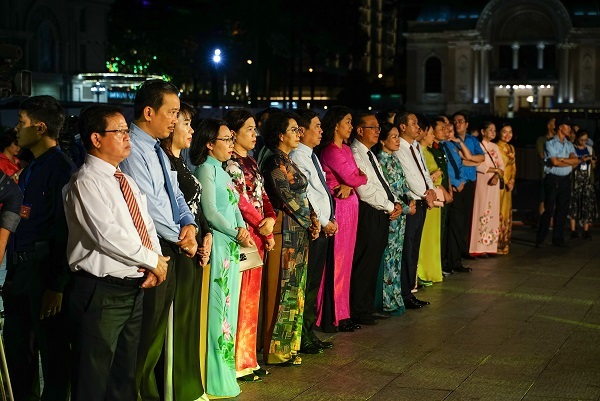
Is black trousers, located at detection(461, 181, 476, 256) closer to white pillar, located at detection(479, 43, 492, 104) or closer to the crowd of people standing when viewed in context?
the crowd of people standing

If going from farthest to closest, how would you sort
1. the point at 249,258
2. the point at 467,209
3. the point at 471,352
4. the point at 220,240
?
the point at 467,209
the point at 471,352
the point at 249,258
the point at 220,240

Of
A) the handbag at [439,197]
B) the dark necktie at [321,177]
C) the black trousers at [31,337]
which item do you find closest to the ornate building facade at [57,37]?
the handbag at [439,197]

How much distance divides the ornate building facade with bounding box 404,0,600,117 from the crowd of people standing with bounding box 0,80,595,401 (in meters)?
67.4

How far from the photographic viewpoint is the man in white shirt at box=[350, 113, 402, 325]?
32.6 ft

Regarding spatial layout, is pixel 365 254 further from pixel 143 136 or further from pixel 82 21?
pixel 82 21

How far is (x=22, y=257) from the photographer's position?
6.05 m

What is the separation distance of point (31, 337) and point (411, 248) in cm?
565

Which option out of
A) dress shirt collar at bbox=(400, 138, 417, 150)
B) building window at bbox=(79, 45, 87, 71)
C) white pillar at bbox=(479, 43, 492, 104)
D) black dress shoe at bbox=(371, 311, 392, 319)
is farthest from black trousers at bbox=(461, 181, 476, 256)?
white pillar at bbox=(479, 43, 492, 104)

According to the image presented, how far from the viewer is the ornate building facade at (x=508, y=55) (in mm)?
76125

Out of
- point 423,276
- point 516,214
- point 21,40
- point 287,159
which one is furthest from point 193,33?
point 287,159

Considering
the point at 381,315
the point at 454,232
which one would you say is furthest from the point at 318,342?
the point at 454,232

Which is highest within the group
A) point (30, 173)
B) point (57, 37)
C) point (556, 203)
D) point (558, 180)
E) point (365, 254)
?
point (57, 37)

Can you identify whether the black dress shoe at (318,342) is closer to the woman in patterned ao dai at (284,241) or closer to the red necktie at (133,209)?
the woman in patterned ao dai at (284,241)

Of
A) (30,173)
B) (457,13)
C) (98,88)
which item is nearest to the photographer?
(30,173)
